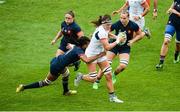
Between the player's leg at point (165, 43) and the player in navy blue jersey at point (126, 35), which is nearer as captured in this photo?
the player in navy blue jersey at point (126, 35)

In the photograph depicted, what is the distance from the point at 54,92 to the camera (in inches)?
754

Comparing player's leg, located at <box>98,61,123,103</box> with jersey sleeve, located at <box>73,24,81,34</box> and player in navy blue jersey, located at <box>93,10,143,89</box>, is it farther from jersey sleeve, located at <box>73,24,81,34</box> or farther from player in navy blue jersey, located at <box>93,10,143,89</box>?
jersey sleeve, located at <box>73,24,81,34</box>

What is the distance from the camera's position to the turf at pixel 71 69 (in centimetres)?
1788

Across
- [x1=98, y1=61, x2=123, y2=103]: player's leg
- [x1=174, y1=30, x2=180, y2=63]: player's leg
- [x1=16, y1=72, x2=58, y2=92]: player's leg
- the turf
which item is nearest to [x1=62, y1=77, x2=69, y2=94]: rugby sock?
the turf

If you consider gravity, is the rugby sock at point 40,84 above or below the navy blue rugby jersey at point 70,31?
below

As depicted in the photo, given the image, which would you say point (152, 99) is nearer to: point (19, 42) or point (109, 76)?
point (109, 76)

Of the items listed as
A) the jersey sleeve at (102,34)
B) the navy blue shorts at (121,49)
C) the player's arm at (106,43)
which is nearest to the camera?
the player's arm at (106,43)

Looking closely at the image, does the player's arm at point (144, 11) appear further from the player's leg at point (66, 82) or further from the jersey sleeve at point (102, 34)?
the jersey sleeve at point (102, 34)

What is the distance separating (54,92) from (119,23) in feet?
10.1

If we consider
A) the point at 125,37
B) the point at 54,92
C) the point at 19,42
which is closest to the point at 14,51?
the point at 19,42

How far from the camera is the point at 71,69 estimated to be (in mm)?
21922

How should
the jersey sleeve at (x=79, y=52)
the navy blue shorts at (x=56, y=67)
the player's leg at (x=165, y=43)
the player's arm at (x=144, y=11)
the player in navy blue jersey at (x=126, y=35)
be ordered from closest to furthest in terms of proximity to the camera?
the jersey sleeve at (x=79, y=52) < the navy blue shorts at (x=56, y=67) < the player in navy blue jersey at (x=126, y=35) < the player's leg at (x=165, y=43) < the player's arm at (x=144, y=11)

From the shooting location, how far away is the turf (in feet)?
58.6

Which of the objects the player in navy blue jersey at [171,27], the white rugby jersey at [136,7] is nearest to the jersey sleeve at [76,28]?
the player in navy blue jersey at [171,27]
